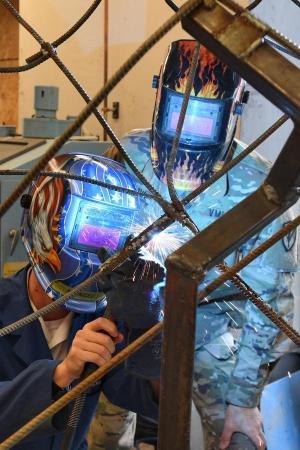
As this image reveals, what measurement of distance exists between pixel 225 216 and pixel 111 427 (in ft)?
3.57

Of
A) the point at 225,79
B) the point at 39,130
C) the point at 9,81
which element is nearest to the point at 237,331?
the point at 225,79

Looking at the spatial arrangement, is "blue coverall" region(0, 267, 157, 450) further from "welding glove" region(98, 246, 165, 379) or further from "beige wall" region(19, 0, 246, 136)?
"beige wall" region(19, 0, 246, 136)

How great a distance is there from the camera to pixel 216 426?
1153mm

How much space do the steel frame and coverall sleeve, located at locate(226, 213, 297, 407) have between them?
830mm

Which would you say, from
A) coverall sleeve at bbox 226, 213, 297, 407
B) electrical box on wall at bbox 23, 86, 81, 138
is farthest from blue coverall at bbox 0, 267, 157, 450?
electrical box on wall at bbox 23, 86, 81, 138

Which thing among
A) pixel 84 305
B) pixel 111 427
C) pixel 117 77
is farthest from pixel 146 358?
pixel 111 427

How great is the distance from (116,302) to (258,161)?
786 mm

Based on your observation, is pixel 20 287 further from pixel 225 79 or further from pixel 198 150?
pixel 225 79

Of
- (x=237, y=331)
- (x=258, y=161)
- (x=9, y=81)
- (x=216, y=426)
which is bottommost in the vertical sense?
(x=216, y=426)

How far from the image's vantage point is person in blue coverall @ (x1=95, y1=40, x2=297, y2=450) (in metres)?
1.12

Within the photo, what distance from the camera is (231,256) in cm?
110

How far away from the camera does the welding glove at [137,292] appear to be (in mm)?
544

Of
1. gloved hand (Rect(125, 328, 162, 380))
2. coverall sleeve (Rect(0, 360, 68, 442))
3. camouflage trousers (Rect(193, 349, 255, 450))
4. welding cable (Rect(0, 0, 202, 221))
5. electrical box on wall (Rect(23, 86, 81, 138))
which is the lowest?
camouflage trousers (Rect(193, 349, 255, 450))

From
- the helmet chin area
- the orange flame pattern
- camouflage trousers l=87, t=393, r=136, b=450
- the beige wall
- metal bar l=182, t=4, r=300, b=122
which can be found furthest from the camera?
the beige wall
